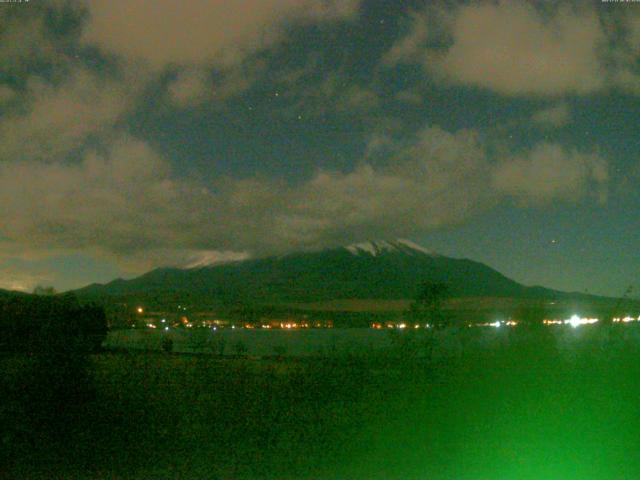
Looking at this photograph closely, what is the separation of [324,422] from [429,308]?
13.0 meters

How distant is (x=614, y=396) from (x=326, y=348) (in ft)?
34.8

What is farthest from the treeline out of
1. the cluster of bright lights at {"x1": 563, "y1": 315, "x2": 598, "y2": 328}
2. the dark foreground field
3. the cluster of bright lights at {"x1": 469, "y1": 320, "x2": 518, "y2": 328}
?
the cluster of bright lights at {"x1": 563, "y1": 315, "x2": 598, "y2": 328}

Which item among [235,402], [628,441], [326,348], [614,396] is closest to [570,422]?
[628,441]

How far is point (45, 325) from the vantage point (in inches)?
530

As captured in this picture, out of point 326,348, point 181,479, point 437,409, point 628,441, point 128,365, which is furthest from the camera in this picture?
point 326,348

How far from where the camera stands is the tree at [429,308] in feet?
87.0

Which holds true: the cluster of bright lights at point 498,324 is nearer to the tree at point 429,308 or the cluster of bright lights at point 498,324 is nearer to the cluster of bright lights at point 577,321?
the tree at point 429,308

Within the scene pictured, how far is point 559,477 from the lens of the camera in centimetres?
1053

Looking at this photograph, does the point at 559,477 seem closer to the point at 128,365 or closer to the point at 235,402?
the point at 235,402

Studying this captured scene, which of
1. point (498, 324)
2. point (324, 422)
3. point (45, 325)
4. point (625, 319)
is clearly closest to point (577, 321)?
point (625, 319)

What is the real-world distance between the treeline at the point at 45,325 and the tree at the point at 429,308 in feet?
44.0

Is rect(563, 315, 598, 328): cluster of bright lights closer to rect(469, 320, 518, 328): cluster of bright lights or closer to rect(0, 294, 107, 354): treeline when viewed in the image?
rect(469, 320, 518, 328): cluster of bright lights

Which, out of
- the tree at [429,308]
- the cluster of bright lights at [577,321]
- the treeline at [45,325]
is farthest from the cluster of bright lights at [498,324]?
the treeline at [45,325]

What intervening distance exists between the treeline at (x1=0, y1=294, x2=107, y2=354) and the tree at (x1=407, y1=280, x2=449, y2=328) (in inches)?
528
